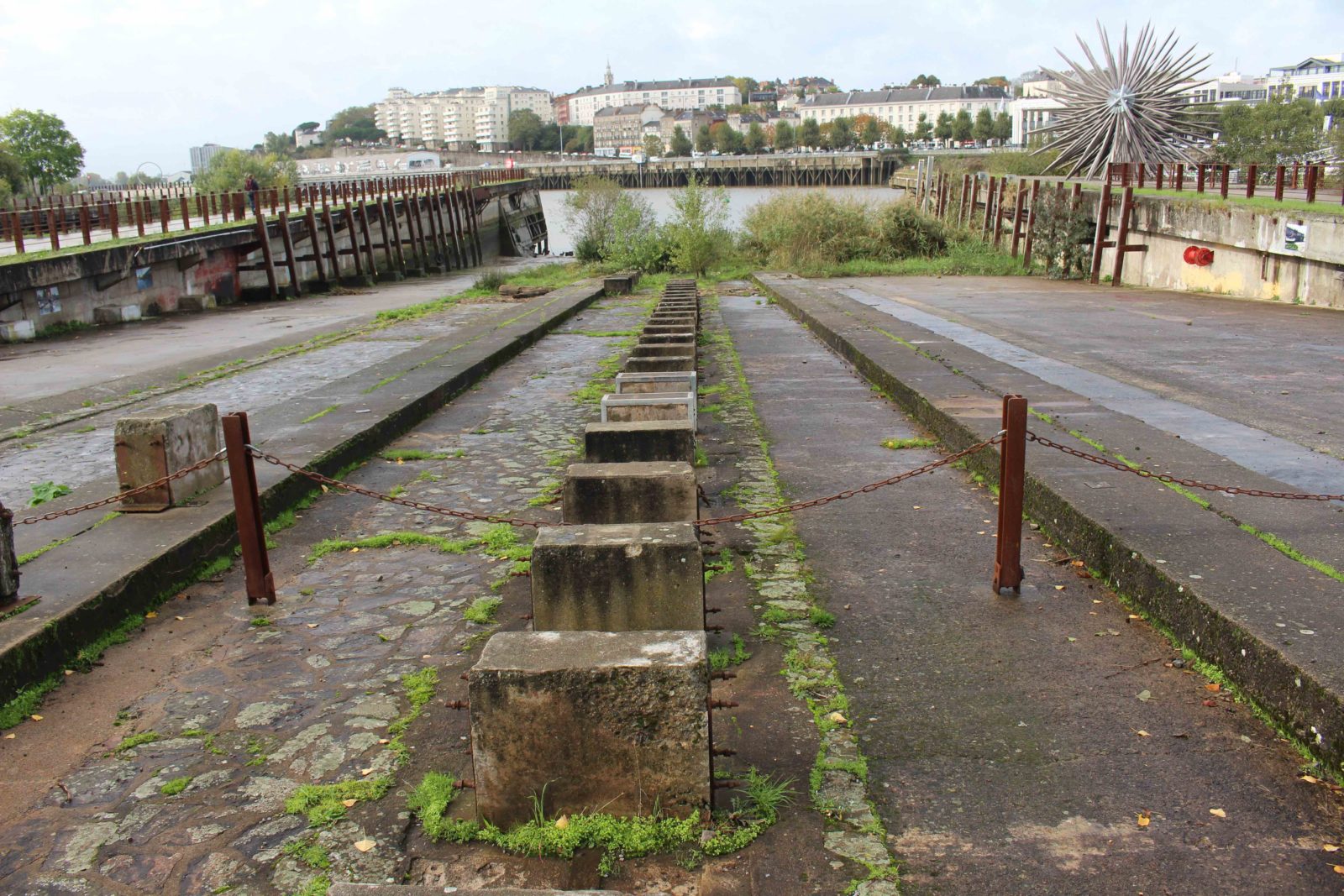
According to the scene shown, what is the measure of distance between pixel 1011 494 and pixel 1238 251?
1882 centimetres

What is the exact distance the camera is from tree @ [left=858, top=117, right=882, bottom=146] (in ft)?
541

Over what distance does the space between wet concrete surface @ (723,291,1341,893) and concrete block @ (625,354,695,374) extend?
9.88 feet

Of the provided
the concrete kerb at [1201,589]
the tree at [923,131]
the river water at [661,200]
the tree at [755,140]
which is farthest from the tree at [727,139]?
the concrete kerb at [1201,589]

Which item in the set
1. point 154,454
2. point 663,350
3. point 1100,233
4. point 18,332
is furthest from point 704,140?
point 154,454

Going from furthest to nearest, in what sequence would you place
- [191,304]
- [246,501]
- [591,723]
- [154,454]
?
[191,304]
[154,454]
[246,501]
[591,723]

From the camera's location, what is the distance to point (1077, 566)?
554 cm

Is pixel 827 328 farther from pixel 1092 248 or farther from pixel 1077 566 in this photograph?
pixel 1092 248

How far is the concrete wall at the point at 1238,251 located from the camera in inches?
699

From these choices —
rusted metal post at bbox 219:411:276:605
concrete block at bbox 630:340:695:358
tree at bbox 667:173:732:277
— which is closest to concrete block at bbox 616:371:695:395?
concrete block at bbox 630:340:695:358

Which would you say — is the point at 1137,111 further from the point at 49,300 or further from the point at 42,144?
the point at 42,144

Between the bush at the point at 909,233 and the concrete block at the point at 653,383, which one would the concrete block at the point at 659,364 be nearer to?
the concrete block at the point at 653,383

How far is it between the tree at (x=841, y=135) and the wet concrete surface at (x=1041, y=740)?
159m

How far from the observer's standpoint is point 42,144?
Answer: 76688mm

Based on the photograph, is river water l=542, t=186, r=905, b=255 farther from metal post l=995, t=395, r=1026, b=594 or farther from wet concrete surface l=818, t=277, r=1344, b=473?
metal post l=995, t=395, r=1026, b=594
